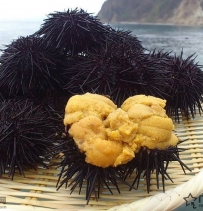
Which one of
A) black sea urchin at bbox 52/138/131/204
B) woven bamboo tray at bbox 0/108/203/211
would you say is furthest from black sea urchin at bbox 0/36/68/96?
black sea urchin at bbox 52/138/131/204

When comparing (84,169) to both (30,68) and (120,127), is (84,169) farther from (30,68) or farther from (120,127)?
(30,68)

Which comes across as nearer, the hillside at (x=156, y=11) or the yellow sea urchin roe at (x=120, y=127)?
the yellow sea urchin roe at (x=120, y=127)

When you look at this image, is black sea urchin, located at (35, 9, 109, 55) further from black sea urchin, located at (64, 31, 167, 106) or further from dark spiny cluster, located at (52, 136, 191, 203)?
dark spiny cluster, located at (52, 136, 191, 203)

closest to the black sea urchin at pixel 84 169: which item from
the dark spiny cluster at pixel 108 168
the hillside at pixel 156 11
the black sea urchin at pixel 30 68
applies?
the dark spiny cluster at pixel 108 168

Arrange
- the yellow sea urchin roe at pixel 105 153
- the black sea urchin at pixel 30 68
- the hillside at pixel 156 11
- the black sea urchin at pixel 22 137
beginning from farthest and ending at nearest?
the hillside at pixel 156 11 → the black sea urchin at pixel 30 68 → the black sea urchin at pixel 22 137 → the yellow sea urchin roe at pixel 105 153

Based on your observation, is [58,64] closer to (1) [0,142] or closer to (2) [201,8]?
(1) [0,142]

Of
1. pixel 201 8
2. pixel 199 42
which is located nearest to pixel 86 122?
pixel 199 42

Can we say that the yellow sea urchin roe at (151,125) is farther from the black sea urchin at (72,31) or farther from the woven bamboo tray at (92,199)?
the black sea urchin at (72,31)
